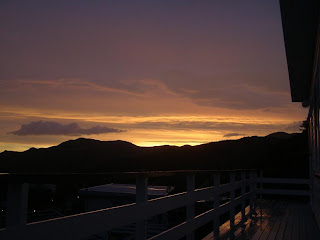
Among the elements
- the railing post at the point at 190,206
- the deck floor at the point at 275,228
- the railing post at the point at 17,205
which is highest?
the railing post at the point at 17,205

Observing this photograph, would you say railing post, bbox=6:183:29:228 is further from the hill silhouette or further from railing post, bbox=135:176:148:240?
the hill silhouette

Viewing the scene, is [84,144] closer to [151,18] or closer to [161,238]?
[151,18]

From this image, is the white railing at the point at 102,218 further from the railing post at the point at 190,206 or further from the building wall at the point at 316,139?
the building wall at the point at 316,139

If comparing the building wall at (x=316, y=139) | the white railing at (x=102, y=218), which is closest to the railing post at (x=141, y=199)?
the white railing at (x=102, y=218)

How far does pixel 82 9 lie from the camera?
1006cm

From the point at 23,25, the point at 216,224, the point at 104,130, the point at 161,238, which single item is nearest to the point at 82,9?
the point at 23,25

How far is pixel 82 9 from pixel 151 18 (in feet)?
6.19

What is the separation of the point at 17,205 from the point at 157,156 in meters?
53.8

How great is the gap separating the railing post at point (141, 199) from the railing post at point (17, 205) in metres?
1.34

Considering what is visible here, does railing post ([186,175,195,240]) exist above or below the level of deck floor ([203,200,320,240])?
above

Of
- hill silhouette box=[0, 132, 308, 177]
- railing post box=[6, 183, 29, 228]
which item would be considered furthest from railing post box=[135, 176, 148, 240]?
hill silhouette box=[0, 132, 308, 177]

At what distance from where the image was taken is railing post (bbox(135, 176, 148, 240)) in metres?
3.09

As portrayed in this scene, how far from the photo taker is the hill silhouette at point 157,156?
22.8 meters

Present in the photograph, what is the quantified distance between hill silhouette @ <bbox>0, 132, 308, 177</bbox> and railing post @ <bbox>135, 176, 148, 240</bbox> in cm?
1881
